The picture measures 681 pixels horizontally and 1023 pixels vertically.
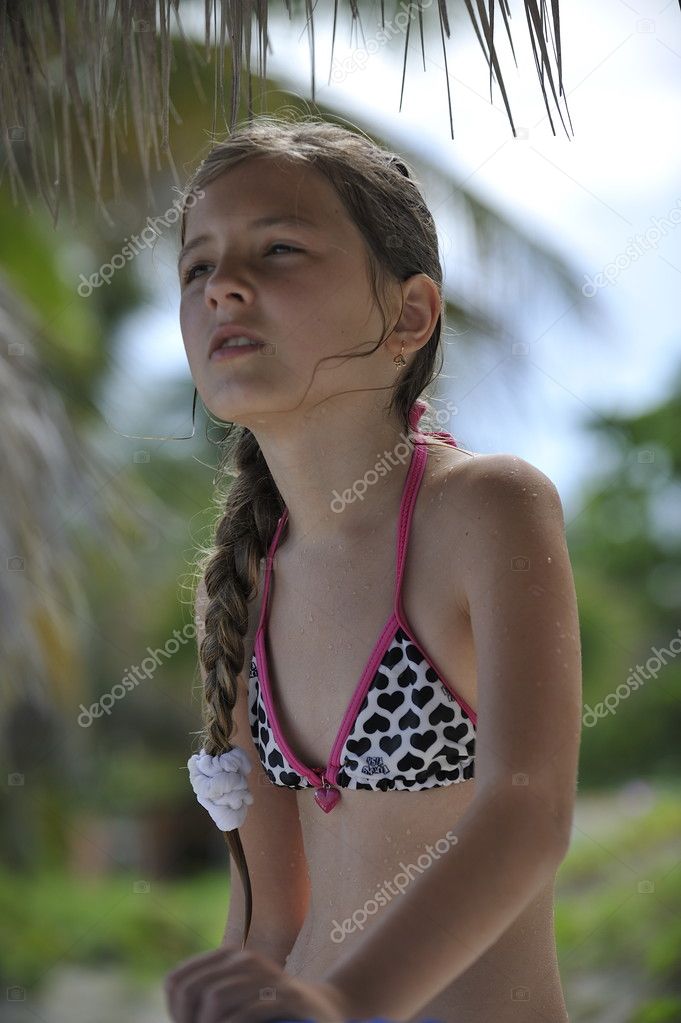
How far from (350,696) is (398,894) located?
0.21 m

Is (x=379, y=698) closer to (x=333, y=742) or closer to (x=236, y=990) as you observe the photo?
(x=333, y=742)

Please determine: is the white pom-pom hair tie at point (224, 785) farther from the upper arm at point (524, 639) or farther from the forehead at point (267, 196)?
the forehead at point (267, 196)

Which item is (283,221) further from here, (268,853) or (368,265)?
(268,853)

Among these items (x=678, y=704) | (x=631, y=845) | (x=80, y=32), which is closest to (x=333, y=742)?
(x=80, y=32)

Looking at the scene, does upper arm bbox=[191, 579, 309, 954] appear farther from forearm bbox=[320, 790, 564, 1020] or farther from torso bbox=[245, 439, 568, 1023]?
forearm bbox=[320, 790, 564, 1020]

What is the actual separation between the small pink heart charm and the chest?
0.11ft

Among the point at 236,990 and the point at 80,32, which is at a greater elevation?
the point at 80,32

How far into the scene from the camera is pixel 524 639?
102 centimetres

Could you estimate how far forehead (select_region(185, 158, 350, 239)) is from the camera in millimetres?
1231

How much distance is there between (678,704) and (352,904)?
11.4m

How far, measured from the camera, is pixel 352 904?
125 cm

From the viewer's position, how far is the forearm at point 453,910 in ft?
2.66
